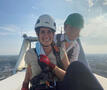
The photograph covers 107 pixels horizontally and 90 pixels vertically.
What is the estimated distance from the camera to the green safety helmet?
1.89m

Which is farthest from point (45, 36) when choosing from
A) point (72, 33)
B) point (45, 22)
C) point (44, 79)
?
point (72, 33)

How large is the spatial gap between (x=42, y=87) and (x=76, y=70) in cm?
48

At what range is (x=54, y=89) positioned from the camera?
1239 millimetres

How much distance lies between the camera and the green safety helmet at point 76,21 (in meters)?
1.89

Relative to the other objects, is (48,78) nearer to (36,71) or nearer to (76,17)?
(36,71)

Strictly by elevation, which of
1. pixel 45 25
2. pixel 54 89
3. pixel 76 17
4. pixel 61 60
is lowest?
pixel 54 89

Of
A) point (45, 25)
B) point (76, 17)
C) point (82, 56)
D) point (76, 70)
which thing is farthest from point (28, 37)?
point (76, 70)

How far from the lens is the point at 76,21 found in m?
1.91

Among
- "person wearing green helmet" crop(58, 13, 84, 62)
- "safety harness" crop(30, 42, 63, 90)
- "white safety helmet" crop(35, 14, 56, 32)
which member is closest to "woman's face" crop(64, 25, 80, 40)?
"person wearing green helmet" crop(58, 13, 84, 62)

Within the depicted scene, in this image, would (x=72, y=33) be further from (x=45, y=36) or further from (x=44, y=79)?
(x=44, y=79)

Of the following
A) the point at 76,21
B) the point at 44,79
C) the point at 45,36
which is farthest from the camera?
the point at 76,21

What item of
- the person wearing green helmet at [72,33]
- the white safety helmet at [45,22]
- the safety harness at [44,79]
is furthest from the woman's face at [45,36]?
the person wearing green helmet at [72,33]

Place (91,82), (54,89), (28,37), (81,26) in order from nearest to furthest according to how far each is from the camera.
Answer: (91,82) → (54,89) → (81,26) → (28,37)

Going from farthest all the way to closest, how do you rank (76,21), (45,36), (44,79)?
(76,21) < (45,36) < (44,79)
